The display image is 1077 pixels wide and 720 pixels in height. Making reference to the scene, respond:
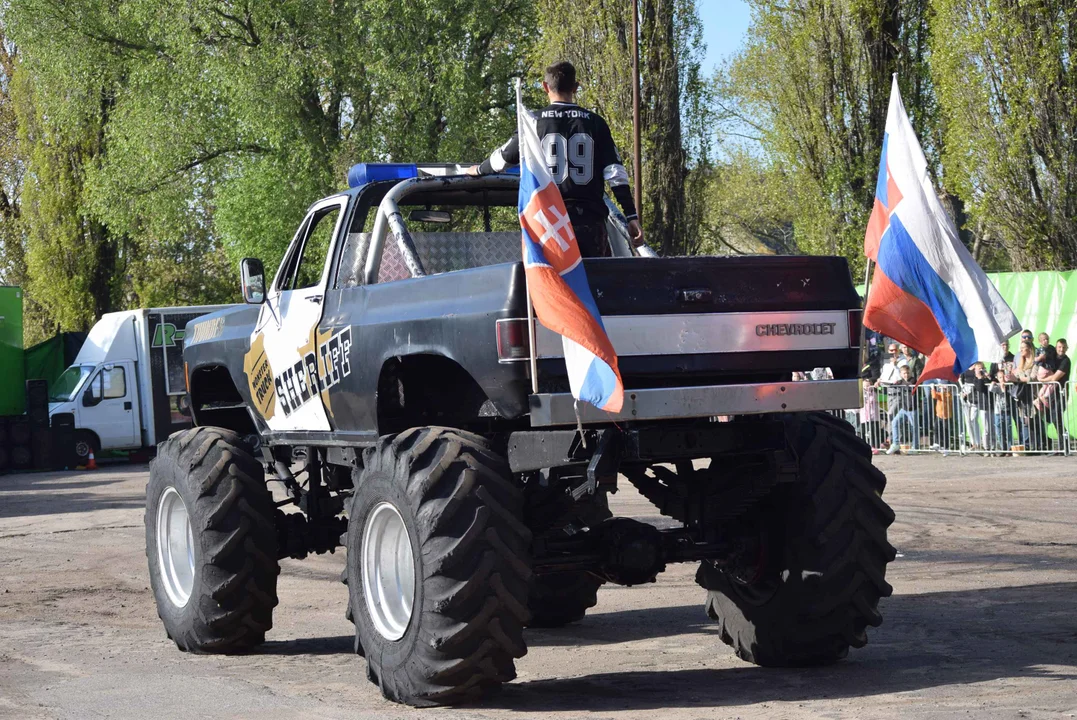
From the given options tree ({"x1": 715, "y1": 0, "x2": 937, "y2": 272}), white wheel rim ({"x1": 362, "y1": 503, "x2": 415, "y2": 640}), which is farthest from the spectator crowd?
white wheel rim ({"x1": 362, "y1": 503, "x2": 415, "y2": 640})

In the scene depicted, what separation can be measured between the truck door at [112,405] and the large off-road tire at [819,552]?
23.9 meters

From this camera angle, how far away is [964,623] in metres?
8.38

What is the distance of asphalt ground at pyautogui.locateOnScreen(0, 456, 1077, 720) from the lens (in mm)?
6340

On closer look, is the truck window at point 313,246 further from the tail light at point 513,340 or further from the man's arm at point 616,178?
the tail light at point 513,340

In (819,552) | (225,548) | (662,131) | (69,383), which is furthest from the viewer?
(662,131)

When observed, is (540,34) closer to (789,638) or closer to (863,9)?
(863,9)

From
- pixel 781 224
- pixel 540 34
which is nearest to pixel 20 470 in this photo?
pixel 540 34

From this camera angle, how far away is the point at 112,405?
29281mm

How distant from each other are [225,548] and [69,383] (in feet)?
75.6

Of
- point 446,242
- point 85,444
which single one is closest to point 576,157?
point 446,242

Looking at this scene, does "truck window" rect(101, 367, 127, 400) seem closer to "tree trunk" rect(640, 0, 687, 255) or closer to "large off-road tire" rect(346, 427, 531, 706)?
"tree trunk" rect(640, 0, 687, 255)

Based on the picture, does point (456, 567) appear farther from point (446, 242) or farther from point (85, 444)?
point (85, 444)

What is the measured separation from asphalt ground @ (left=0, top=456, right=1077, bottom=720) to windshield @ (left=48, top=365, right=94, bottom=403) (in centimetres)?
1610

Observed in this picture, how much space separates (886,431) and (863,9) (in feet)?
38.4
